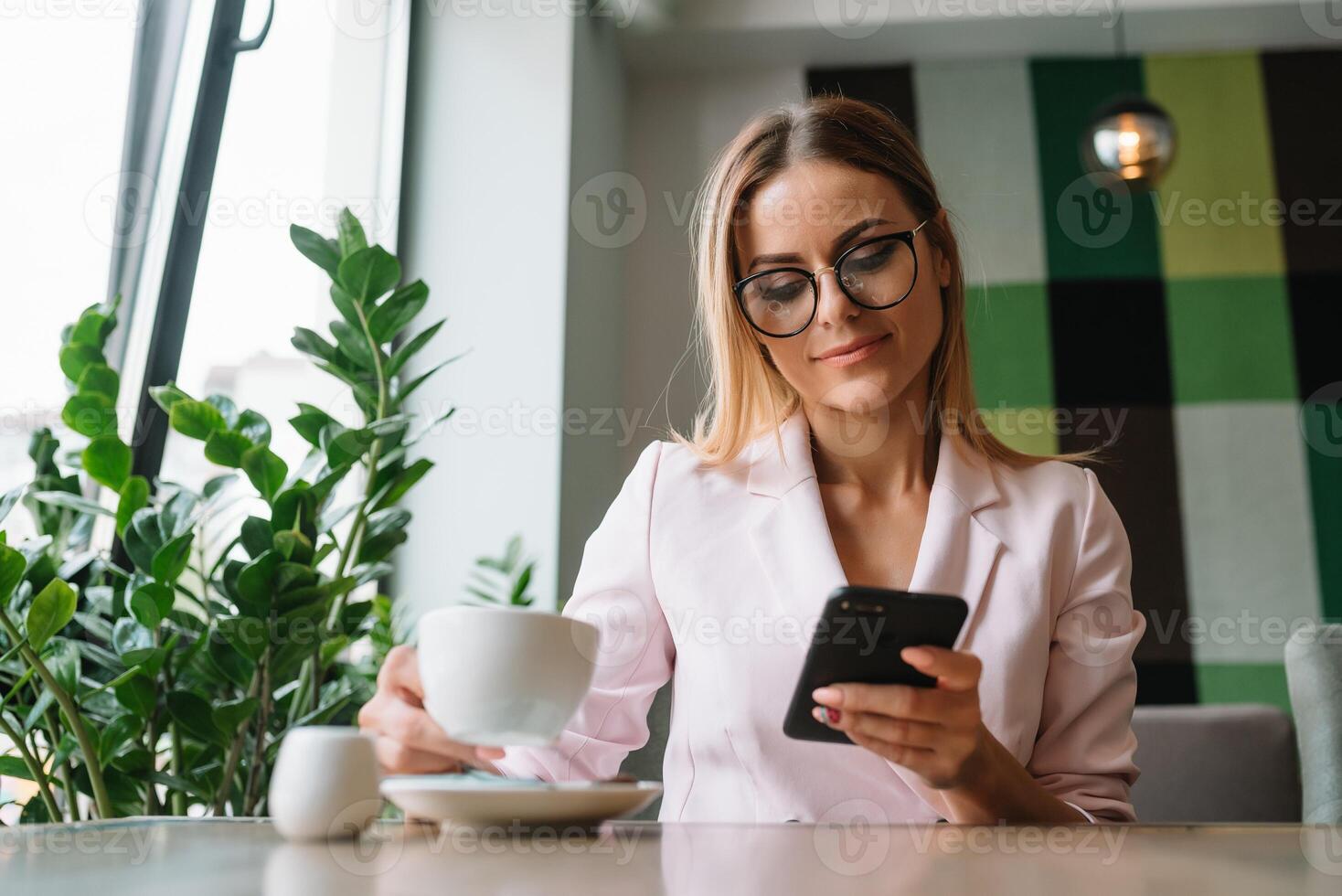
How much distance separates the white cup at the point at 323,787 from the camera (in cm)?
72

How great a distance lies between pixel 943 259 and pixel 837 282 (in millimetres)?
277

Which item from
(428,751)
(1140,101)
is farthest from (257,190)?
(1140,101)

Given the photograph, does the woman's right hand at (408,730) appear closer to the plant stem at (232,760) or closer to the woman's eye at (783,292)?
the woman's eye at (783,292)

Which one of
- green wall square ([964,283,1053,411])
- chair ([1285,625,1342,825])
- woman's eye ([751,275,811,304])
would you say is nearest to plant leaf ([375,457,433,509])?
woman's eye ([751,275,811,304])

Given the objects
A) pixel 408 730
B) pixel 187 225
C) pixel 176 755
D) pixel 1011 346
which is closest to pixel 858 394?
pixel 408 730

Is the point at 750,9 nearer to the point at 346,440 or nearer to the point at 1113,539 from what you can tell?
the point at 346,440

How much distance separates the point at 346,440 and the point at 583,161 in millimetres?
2138

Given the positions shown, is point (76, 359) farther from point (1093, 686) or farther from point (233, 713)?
point (1093, 686)

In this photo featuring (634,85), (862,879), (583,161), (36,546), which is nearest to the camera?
(862,879)

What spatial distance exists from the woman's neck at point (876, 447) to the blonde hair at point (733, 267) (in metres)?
0.05

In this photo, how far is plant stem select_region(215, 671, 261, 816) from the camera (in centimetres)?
171

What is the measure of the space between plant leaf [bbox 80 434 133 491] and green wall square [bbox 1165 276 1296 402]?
355cm

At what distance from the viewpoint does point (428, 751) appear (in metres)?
0.90

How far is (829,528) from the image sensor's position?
1486mm
